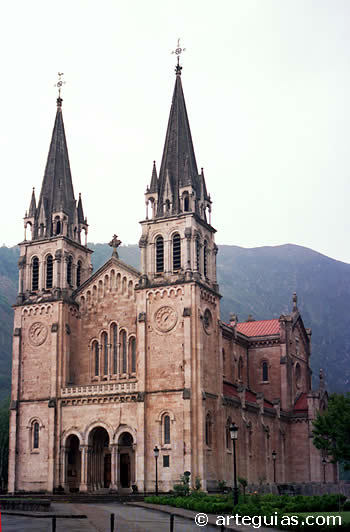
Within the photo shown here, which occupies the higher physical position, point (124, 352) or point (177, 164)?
point (177, 164)

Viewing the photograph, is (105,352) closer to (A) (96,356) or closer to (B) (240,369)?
(A) (96,356)

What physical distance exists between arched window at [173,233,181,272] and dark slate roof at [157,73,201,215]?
250 cm

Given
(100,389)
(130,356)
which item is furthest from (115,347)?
(100,389)

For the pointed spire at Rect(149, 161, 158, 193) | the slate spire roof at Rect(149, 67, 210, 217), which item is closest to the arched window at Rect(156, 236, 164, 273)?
the slate spire roof at Rect(149, 67, 210, 217)

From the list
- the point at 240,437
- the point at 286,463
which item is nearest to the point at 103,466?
the point at 240,437

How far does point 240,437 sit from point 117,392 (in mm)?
→ 12943

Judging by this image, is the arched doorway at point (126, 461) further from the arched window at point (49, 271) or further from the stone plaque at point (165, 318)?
the arched window at point (49, 271)

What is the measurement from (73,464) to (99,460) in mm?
2687

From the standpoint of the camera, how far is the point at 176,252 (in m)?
67.1

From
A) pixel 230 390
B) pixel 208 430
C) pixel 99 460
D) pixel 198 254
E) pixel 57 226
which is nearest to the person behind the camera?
pixel 208 430

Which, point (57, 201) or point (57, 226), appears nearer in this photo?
point (57, 226)

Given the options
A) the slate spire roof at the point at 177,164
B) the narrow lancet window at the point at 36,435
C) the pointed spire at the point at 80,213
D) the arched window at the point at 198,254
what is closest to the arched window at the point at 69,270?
the pointed spire at the point at 80,213

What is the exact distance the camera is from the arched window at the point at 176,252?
218 ft

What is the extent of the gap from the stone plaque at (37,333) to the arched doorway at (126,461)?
40.1 feet
